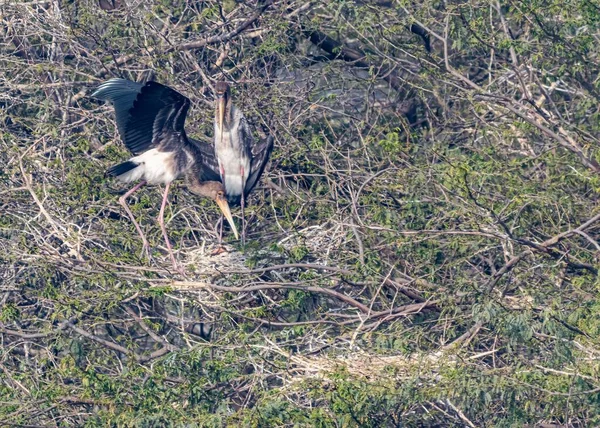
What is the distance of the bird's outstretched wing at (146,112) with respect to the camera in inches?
276

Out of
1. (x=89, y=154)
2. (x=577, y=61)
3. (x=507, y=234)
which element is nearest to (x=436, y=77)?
(x=577, y=61)

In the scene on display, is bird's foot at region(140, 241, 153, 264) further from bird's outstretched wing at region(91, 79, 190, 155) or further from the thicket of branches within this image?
bird's outstretched wing at region(91, 79, 190, 155)

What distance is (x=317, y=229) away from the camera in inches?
279

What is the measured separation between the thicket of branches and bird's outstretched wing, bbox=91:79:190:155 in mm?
231

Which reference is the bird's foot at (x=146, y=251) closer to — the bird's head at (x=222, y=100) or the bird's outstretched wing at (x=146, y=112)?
the bird's outstretched wing at (x=146, y=112)

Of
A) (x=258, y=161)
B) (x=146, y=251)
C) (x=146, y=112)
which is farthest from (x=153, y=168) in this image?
(x=146, y=251)

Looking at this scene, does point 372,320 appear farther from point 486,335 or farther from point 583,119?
point 583,119

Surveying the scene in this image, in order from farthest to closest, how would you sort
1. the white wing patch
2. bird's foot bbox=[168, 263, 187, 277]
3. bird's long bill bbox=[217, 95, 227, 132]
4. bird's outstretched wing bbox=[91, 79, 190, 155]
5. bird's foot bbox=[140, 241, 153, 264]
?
bird's long bill bbox=[217, 95, 227, 132]
the white wing patch
bird's outstretched wing bbox=[91, 79, 190, 155]
bird's foot bbox=[140, 241, 153, 264]
bird's foot bbox=[168, 263, 187, 277]

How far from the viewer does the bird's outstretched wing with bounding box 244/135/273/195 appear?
7.67 meters

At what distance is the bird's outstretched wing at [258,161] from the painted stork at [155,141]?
19 cm

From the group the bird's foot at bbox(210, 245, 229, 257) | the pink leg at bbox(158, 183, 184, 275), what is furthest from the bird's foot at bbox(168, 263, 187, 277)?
the bird's foot at bbox(210, 245, 229, 257)

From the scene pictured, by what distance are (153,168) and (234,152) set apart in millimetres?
684

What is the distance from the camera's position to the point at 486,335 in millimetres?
6203

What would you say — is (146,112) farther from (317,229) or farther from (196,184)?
(317,229)
